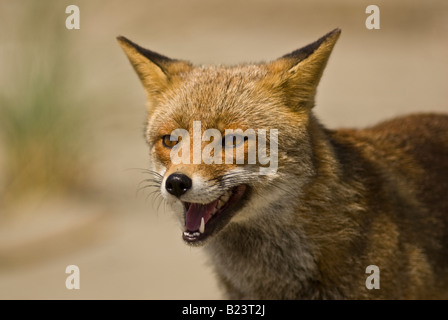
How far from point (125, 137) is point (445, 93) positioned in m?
4.63

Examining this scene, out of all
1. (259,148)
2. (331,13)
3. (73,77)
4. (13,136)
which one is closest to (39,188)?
(13,136)

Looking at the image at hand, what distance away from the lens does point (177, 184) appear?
131 inches

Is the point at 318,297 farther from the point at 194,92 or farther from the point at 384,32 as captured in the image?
the point at 384,32

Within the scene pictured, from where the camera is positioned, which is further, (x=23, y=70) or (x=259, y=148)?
(x=23, y=70)

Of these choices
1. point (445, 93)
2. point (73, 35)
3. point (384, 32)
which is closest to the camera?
point (73, 35)

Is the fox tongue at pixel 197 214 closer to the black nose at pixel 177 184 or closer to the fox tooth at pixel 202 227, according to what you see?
the fox tooth at pixel 202 227

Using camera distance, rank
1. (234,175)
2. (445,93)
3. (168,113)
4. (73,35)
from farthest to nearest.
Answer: (445,93) < (73,35) < (168,113) < (234,175)

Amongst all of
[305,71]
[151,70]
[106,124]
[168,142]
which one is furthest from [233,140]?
[106,124]

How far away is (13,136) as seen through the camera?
7.21m

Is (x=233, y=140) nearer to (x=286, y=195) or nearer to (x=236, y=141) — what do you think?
(x=236, y=141)

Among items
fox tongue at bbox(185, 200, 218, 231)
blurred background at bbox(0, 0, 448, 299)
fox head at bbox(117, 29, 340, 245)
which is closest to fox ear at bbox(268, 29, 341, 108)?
fox head at bbox(117, 29, 340, 245)

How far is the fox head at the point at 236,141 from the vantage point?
3.46 meters

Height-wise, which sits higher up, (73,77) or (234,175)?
(73,77)

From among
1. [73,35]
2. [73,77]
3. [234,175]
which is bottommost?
[234,175]
